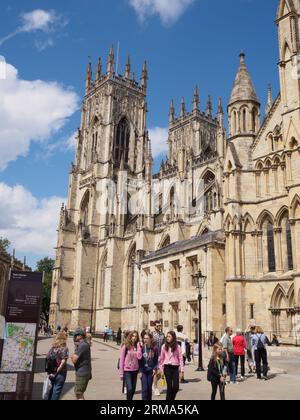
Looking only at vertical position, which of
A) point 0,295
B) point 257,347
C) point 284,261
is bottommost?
point 257,347

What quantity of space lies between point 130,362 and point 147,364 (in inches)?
21.9

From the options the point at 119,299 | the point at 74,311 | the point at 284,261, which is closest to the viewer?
the point at 284,261

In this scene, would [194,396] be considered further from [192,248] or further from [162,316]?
[162,316]

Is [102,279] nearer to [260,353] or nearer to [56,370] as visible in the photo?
[260,353]

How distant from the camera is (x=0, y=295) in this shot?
84.3ft

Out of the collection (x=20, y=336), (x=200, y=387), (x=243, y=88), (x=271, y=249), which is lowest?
(x=200, y=387)

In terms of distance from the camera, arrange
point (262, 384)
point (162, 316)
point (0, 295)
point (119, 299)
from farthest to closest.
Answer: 1. point (119, 299)
2. point (162, 316)
3. point (0, 295)
4. point (262, 384)

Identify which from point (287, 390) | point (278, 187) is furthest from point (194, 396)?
point (278, 187)

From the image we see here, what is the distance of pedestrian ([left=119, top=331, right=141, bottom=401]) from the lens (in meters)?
8.67

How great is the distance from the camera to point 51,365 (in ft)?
27.2

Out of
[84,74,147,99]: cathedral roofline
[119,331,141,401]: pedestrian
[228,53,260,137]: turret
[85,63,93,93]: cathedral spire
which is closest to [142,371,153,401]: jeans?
[119,331,141,401]: pedestrian

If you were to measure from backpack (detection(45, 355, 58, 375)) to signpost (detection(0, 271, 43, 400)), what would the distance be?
282mm

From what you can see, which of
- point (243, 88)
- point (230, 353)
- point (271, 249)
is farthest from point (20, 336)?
point (243, 88)
